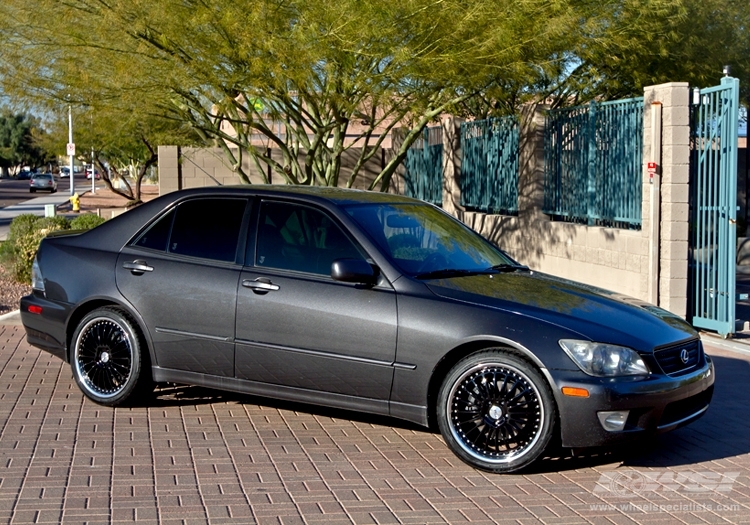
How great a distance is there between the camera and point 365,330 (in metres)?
6.28

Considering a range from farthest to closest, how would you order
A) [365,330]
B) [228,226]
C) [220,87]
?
[220,87], [228,226], [365,330]

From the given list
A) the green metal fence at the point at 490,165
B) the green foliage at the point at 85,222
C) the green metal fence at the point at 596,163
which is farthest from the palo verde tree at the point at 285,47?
the green foliage at the point at 85,222

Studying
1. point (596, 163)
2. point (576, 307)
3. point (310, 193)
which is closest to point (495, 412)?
point (576, 307)

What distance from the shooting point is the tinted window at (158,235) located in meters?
7.36

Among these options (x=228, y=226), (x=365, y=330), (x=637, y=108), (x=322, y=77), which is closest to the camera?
(x=365, y=330)

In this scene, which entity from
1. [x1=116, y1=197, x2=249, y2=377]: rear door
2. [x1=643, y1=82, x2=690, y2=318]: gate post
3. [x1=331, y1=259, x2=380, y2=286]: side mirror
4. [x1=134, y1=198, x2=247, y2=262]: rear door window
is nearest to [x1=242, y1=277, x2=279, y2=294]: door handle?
[x1=116, y1=197, x2=249, y2=377]: rear door

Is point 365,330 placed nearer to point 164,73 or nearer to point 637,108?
Answer: point 637,108

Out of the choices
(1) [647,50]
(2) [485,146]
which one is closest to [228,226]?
(2) [485,146]

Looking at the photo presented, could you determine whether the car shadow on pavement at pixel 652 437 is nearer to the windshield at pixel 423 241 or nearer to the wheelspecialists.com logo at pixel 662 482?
the wheelspecialists.com logo at pixel 662 482

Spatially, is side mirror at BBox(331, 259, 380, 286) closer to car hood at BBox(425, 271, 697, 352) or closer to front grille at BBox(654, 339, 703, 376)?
car hood at BBox(425, 271, 697, 352)

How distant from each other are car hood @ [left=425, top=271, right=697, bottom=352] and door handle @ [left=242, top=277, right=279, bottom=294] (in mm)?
1091

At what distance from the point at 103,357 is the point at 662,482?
407 cm

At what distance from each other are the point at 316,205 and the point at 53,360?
3.73 meters

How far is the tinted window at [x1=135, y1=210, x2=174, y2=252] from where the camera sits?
7355 mm
